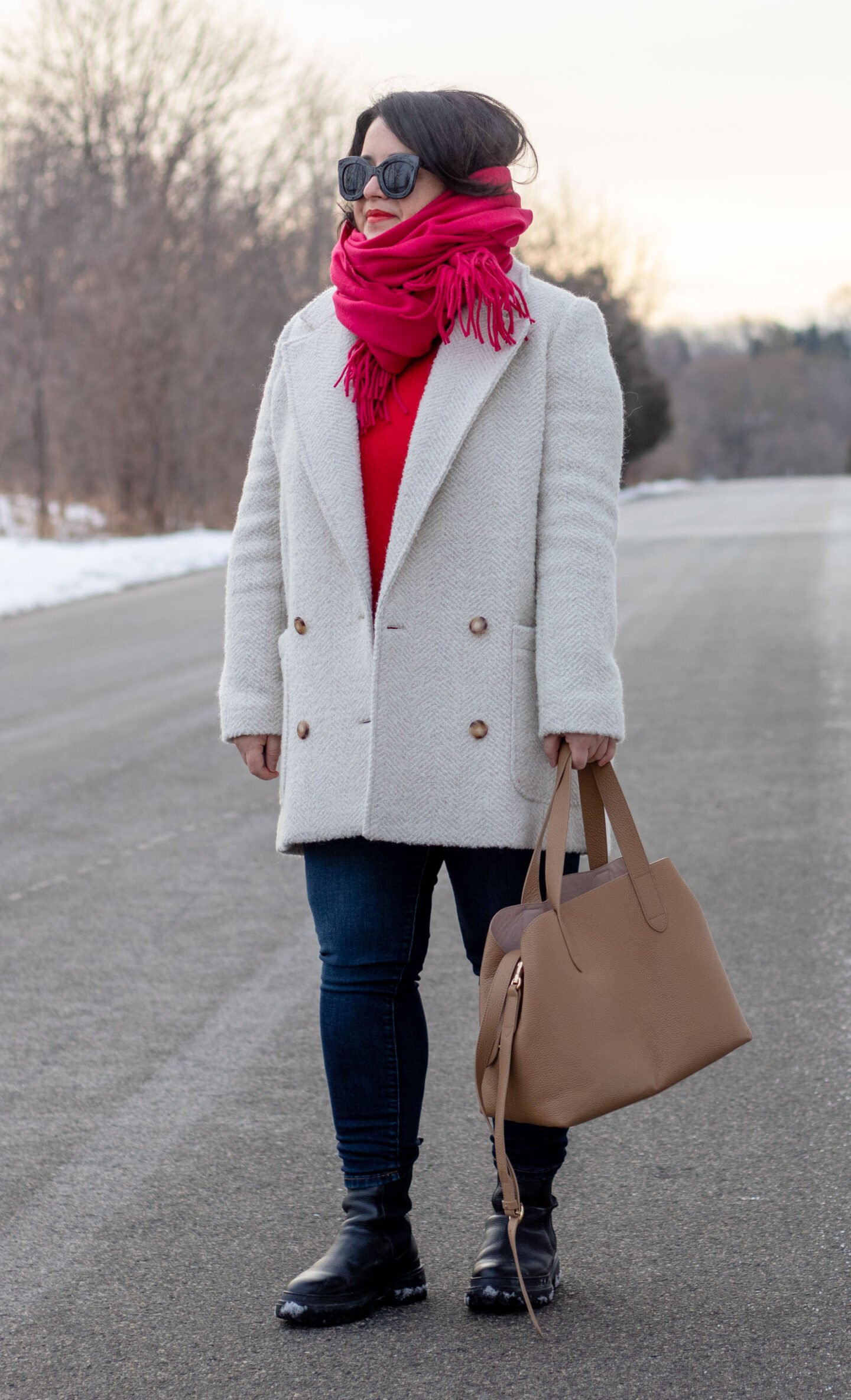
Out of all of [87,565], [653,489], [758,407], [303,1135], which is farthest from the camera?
[758,407]

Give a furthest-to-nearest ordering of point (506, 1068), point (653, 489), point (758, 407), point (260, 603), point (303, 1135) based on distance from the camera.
Result: point (758, 407) → point (653, 489) → point (303, 1135) → point (260, 603) → point (506, 1068)

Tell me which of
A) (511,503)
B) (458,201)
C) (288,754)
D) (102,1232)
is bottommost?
(102,1232)

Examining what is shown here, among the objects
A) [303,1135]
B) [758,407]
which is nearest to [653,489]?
[303,1135]

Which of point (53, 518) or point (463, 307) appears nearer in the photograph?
point (463, 307)

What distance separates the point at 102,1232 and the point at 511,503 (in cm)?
155

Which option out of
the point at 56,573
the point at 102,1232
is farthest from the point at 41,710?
the point at 56,573

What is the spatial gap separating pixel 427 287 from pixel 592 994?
1.15m

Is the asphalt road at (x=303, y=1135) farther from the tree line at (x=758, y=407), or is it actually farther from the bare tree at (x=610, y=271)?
the tree line at (x=758, y=407)

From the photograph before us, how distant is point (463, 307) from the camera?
257 centimetres

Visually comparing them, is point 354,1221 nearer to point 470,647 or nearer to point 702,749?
point 470,647

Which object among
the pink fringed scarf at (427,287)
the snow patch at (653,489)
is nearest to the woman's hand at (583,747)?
the pink fringed scarf at (427,287)

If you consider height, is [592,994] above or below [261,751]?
below

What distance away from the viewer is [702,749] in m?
7.71

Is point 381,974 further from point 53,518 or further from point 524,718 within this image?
point 53,518
